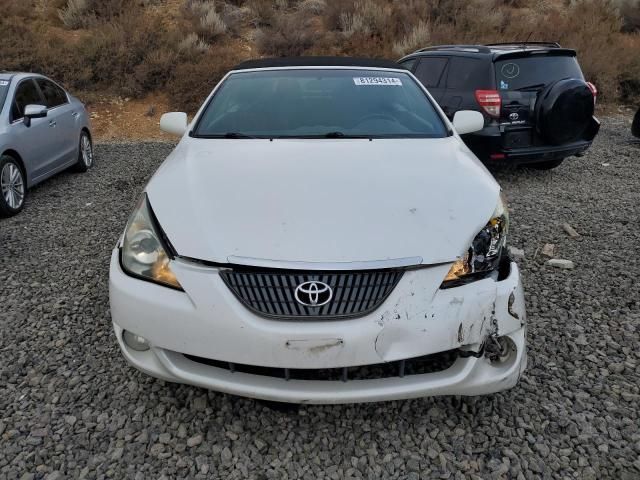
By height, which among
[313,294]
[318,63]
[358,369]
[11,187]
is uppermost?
[318,63]

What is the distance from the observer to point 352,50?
49.3ft

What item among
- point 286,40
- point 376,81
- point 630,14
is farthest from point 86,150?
point 630,14

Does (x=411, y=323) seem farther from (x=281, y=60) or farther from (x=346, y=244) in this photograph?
(x=281, y=60)

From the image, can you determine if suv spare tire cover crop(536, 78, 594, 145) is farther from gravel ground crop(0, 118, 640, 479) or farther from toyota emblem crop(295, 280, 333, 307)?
toyota emblem crop(295, 280, 333, 307)

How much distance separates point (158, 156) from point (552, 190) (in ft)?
19.8

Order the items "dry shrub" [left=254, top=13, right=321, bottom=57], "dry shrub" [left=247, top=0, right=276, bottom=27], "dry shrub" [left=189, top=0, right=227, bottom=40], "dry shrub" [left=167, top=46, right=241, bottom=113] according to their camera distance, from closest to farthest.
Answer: "dry shrub" [left=167, top=46, right=241, bottom=113]
"dry shrub" [left=254, top=13, right=321, bottom=57]
"dry shrub" [left=189, top=0, right=227, bottom=40]
"dry shrub" [left=247, top=0, right=276, bottom=27]

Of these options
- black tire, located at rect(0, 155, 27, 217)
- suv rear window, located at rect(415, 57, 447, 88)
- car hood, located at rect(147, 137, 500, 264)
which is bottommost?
black tire, located at rect(0, 155, 27, 217)

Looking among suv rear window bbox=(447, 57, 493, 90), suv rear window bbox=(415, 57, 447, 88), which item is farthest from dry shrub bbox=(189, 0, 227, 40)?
suv rear window bbox=(447, 57, 493, 90)

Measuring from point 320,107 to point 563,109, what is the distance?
3661mm

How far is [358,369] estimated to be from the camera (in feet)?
7.22

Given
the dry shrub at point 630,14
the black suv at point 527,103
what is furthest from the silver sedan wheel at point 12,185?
the dry shrub at point 630,14

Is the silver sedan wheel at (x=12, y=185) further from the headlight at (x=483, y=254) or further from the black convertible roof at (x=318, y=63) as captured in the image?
the headlight at (x=483, y=254)

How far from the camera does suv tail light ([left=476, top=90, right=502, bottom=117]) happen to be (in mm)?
5965

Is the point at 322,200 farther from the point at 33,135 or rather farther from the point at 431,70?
the point at 431,70
